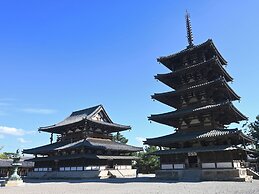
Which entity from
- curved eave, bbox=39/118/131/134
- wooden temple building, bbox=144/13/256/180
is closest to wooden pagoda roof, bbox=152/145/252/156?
wooden temple building, bbox=144/13/256/180

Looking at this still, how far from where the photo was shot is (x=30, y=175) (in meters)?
45.9

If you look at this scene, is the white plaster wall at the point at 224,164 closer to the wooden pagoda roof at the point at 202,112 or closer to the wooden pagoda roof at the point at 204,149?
the wooden pagoda roof at the point at 204,149

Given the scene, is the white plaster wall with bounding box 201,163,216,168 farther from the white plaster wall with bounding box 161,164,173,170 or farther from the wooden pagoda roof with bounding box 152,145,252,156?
the white plaster wall with bounding box 161,164,173,170

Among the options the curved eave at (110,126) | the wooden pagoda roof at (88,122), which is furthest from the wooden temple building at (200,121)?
the wooden pagoda roof at (88,122)

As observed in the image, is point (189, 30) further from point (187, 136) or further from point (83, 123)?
point (83, 123)

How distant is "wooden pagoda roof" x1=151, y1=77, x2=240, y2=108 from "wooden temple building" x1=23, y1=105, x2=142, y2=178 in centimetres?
1276

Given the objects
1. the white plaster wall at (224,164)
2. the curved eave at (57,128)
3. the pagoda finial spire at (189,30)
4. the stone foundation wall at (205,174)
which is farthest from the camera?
the curved eave at (57,128)

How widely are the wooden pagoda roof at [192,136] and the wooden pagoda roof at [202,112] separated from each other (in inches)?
76.4

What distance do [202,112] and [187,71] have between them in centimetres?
570

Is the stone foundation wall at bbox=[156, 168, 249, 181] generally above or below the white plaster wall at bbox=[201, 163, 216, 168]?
below

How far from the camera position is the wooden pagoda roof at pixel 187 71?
90.4 feet

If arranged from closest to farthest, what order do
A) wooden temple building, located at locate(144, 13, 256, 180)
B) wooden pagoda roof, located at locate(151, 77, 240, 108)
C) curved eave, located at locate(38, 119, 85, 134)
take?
wooden temple building, located at locate(144, 13, 256, 180) < wooden pagoda roof, located at locate(151, 77, 240, 108) < curved eave, located at locate(38, 119, 85, 134)

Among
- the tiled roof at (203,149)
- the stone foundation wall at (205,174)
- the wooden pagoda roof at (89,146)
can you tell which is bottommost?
the stone foundation wall at (205,174)

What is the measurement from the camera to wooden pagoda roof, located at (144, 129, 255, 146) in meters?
23.3
